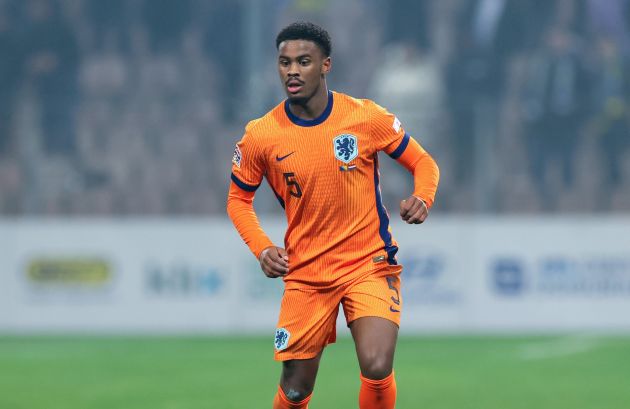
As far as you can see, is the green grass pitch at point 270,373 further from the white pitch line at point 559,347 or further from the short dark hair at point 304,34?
the short dark hair at point 304,34

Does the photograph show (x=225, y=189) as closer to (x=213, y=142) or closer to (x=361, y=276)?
(x=213, y=142)

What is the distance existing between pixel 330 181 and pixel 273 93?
7762 millimetres

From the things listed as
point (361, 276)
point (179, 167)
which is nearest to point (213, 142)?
point (179, 167)

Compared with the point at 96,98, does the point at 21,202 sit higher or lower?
lower

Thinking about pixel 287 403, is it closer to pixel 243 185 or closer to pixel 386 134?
pixel 243 185

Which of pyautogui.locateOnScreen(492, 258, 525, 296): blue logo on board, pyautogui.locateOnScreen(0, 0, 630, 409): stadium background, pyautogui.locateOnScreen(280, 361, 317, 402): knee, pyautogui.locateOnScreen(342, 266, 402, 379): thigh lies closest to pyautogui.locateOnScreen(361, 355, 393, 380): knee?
pyautogui.locateOnScreen(342, 266, 402, 379): thigh

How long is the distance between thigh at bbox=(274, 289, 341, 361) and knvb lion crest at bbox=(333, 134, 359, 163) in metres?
0.63

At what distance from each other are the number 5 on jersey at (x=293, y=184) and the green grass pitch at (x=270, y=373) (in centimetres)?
240

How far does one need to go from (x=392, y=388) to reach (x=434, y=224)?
807cm

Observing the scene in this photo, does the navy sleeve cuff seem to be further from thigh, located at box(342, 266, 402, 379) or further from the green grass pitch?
the green grass pitch

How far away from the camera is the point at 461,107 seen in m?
13.4

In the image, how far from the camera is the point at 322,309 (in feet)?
18.4

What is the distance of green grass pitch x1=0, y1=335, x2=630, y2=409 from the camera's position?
7.98 meters

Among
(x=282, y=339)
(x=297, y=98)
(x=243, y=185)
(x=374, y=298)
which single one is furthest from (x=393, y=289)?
(x=297, y=98)
